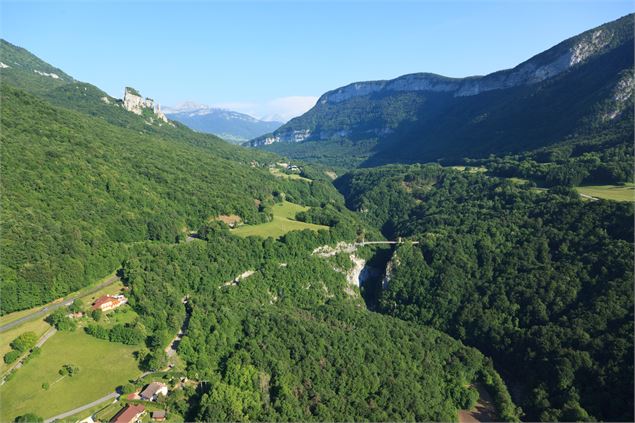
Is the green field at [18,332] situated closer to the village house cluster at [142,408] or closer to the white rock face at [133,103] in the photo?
the village house cluster at [142,408]

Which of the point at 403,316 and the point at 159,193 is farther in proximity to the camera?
the point at 159,193

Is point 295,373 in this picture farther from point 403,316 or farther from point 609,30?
point 609,30

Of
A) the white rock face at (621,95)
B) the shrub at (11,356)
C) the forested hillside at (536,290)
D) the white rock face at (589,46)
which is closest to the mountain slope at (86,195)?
the shrub at (11,356)

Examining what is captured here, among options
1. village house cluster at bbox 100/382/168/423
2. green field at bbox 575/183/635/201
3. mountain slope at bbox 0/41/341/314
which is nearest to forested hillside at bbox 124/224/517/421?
village house cluster at bbox 100/382/168/423

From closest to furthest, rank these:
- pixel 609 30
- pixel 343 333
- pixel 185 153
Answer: pixel 343 333 < pixel 185 153 < pixel 609 30

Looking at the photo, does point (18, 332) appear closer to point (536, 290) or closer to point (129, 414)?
point (129, 414)

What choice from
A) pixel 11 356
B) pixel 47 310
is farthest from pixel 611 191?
pixel 11 356

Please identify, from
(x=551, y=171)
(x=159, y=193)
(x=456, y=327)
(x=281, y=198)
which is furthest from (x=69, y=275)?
(x=551, y=171)
